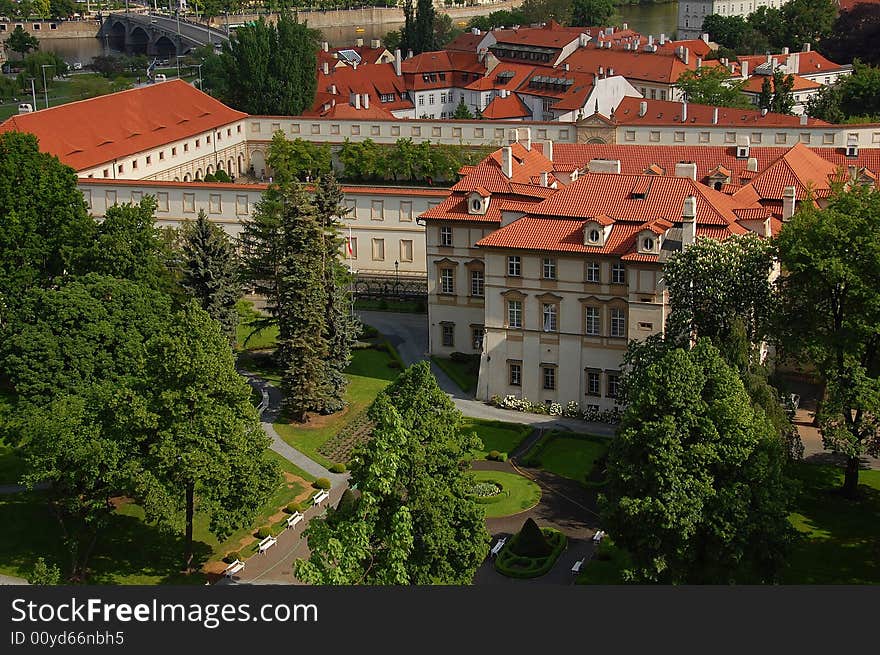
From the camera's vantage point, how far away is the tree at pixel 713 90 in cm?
11250

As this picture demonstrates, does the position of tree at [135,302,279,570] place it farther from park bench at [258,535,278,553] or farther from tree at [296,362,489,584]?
tree at [296,362,489,584]

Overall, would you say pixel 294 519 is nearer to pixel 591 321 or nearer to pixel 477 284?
pixel 591 321

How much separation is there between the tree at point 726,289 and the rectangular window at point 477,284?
14.5 m

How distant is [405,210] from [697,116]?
3268cm

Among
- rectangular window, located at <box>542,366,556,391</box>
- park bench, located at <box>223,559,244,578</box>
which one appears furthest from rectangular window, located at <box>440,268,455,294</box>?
park bench, located at <box>223,559,244,578</box>

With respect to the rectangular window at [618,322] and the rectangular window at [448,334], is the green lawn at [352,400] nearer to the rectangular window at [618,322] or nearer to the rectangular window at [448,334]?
the rectangular window at [448,334]

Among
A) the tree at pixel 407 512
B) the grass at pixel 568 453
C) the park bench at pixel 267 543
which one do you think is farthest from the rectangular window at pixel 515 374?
the tree at pixel 407 512

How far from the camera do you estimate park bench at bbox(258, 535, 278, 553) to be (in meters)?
46.8

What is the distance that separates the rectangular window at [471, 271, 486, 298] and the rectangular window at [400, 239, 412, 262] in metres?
14.1

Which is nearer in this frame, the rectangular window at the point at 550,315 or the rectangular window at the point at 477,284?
the rectangular window at the point at 550,315

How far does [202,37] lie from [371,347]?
461ft

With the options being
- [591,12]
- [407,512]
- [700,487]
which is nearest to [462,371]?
[700,487]

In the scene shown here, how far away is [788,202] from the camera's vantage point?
6162cm

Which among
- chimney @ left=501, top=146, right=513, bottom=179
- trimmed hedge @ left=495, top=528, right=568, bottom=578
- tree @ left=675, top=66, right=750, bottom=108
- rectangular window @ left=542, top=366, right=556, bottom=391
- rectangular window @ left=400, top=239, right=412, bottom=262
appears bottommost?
trimmed hedge @ left=495, top=528, right=568, bottom=578
